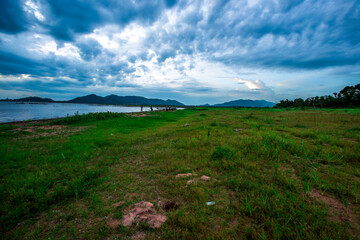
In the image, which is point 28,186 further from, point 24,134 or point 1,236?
point 24,134

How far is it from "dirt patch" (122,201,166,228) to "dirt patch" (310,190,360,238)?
294cm

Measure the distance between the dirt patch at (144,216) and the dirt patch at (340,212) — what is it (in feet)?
9.65

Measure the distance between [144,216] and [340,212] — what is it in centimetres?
355

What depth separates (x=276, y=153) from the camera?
4.81m

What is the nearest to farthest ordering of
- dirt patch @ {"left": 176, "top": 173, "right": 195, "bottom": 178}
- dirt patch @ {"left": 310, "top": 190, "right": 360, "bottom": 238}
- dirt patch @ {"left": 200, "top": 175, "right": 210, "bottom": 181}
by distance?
dirt patch @ {"left": 310, "top": 190, "right": 360, "bottom": 238} → dirt patch @ {"left": 200, "top": 175, "right": 210, "bottom": 181} → dirt patch @ {"left": 176, "top": 173, "right": 195, "bottom": 178}

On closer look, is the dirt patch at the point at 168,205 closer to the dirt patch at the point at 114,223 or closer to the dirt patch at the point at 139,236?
the dirt patch at the point at 139,236

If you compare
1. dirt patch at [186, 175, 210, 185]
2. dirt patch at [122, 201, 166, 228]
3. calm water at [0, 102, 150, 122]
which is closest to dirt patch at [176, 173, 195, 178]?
dirt patch at [186, 175, 210, 185]

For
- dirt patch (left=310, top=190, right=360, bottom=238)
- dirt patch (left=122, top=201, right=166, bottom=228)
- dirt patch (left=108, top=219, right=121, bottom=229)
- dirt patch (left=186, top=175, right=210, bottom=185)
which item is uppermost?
dirt patch (left=310, top=190, right=360, bottom=238)

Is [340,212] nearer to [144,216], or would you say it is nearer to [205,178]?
[205,178]

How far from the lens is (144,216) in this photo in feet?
8.45

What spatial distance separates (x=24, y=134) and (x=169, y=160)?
470 inches

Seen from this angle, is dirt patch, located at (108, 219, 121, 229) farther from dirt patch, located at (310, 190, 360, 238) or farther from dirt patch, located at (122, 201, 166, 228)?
dirt patch, located at (310, 190, 360, 238)

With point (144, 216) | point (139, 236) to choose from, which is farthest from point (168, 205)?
point (139, 236)

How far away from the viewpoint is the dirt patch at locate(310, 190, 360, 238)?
2100 millimetres
